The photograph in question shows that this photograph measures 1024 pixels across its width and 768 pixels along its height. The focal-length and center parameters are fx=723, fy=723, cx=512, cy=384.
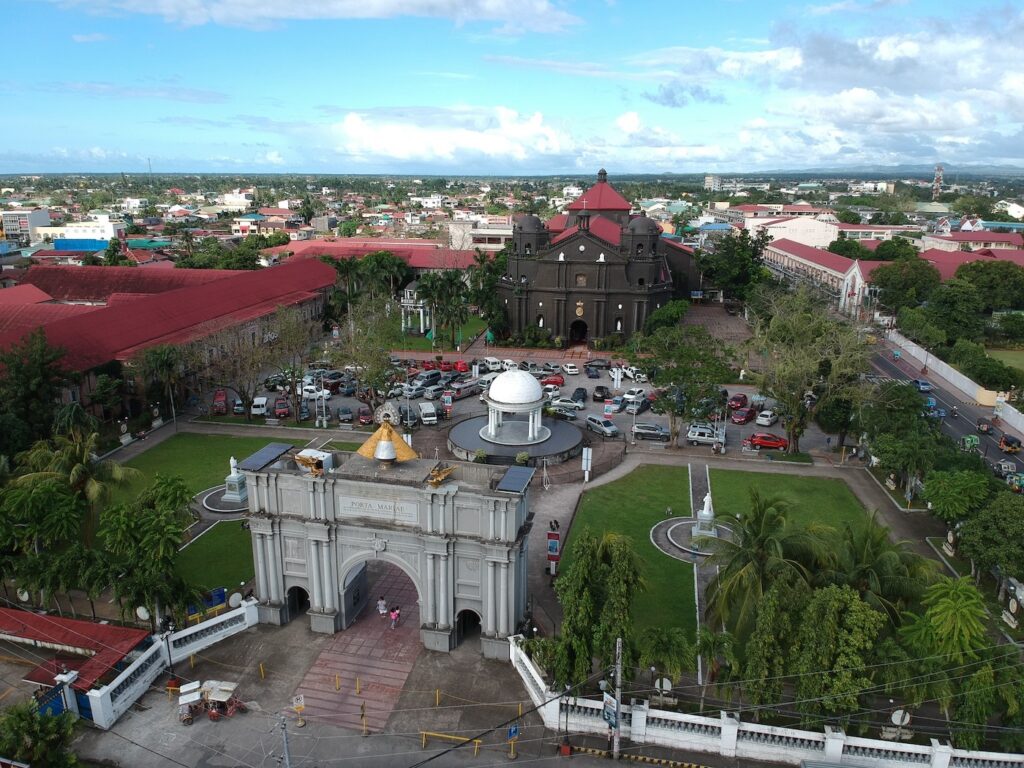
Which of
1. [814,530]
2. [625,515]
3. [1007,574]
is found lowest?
[625,515]

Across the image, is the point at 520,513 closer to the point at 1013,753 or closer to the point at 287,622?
the point at 287,622

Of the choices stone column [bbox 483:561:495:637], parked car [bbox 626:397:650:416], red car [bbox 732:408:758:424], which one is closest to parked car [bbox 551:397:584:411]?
parked car [bbox 626:397:650:416]

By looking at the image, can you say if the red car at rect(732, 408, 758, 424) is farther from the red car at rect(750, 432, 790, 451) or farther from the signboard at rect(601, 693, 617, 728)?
the signboard at rect(601, 693, 617, 728)

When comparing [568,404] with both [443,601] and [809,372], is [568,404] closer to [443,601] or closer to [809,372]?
[809,372]

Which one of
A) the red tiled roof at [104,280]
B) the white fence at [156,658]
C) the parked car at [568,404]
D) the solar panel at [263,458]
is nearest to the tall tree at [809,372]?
the parked car at [568,404]

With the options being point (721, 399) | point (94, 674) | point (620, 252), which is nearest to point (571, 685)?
point (94, 674)

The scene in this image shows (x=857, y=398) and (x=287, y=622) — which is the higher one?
(x=857, y=398)
